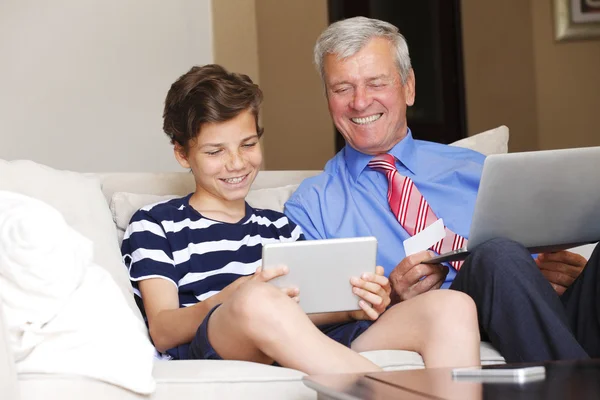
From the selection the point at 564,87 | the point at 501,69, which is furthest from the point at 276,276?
the point at 501,69

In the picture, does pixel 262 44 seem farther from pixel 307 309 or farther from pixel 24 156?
pixel 307 309

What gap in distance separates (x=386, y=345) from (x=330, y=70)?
895mm

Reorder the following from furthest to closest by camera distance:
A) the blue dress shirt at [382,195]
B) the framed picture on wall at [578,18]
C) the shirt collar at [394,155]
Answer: the framed picture on wall at [578,18] → the shirt collar at [394,155] → the blue dress shirt at [382,195]

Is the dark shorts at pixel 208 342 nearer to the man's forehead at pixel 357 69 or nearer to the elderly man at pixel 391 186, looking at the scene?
the elderly man at pixel 391 186

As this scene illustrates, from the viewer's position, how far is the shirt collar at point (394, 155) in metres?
2.44

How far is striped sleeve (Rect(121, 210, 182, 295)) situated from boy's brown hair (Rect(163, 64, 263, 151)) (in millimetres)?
224

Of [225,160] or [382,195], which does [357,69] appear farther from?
[225,160]

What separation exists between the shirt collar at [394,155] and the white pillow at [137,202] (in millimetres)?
203

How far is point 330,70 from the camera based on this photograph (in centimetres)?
250

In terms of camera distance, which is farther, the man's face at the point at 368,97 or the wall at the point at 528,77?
the wall at the point at 528,77

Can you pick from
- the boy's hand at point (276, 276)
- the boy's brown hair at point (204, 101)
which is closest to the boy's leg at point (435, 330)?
the boy's hand at point (276, 276)

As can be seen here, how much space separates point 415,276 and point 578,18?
4141mm

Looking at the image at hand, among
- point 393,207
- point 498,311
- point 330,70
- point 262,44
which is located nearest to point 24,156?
point 330,70

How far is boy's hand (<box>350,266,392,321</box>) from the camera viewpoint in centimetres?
179
